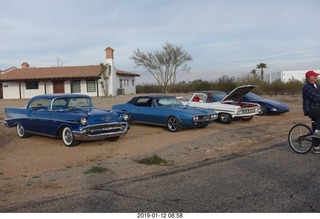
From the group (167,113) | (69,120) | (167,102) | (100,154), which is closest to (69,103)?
(69,120)

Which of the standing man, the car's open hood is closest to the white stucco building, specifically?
the car's open hood

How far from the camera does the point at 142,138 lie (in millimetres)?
11062

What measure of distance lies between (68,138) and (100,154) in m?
1.51

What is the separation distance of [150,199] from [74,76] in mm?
39524

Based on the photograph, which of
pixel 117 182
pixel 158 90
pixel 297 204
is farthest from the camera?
pixel 158 90

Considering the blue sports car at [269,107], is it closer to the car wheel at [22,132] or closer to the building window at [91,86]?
the car wheel at [22,132]

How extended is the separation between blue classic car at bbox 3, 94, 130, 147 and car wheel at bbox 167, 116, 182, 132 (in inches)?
99.0

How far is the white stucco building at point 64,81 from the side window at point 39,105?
31054 mm

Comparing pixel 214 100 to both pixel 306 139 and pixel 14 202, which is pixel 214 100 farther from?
pixel 14 202

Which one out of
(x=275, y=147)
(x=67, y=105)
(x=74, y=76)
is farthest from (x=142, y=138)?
(x=74, y=76)

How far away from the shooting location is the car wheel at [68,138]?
9391 mm

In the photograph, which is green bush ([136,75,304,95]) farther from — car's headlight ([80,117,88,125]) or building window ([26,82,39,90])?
car's headlight ([80,117,88,125])

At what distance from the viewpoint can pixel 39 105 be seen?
11.0 meters

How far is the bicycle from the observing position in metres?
7.85
